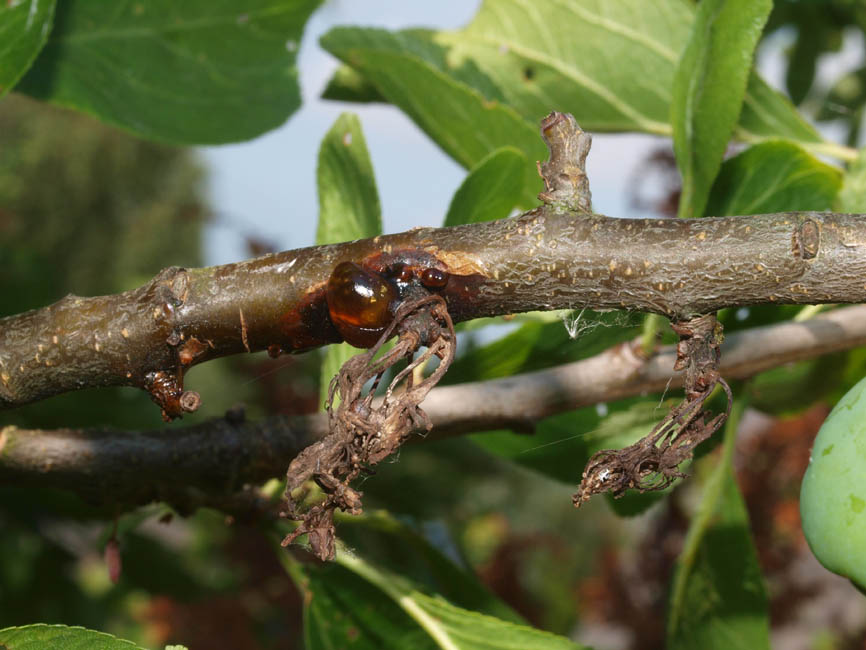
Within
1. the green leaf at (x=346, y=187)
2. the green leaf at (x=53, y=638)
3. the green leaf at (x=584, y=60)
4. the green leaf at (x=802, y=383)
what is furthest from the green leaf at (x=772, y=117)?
the green leaf at (x=53, y=638)

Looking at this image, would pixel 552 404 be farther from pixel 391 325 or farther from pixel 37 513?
pixel 37 513

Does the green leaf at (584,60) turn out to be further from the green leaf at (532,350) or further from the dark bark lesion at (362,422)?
the dark bark lesion at (362,422)

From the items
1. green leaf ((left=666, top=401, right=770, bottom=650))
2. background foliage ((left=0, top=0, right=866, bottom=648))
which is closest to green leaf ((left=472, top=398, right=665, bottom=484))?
background foliage ((left=0, top=0, right=866, bottom=648))

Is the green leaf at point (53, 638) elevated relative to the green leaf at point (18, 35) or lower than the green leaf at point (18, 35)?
lower

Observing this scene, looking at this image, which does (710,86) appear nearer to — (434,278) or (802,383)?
(434,278)

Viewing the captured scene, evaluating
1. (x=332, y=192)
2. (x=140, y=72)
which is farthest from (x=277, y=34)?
(x=332, y=192)

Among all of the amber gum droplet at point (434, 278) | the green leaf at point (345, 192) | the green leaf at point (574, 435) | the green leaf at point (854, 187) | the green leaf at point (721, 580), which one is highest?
the green leaf at point (345, 192)

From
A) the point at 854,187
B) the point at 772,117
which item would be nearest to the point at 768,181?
the point at 854,187

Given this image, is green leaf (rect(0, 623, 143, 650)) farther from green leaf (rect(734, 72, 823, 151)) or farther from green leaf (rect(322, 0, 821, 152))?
green leaf (rect(734, 72, 823, 151))
